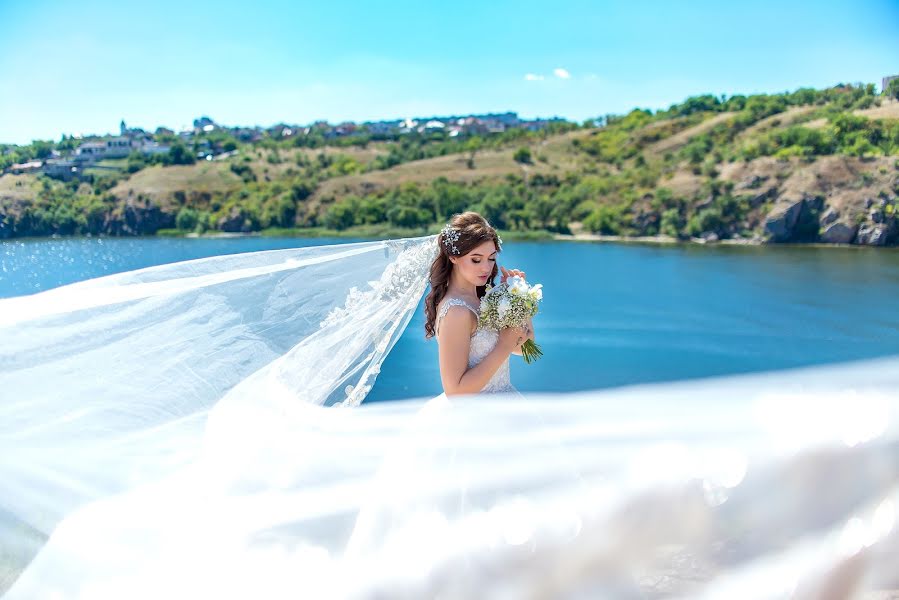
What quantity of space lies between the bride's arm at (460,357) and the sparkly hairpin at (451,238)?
0.68 feet

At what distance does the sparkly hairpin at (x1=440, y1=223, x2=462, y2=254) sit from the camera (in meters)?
2.33

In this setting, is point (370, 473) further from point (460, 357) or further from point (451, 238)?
point (451, 238)

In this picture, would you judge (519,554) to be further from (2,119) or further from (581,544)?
(2,119)

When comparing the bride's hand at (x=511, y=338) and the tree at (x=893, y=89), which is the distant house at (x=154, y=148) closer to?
the tree at (x=893, y=89)

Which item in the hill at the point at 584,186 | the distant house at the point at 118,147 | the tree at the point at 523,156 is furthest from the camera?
the tree at the point at 523,156

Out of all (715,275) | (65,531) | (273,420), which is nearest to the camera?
(65,531)

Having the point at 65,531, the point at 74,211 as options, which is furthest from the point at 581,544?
the point at 74,211

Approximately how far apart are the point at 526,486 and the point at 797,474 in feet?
1.61

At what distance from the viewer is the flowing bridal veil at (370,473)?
1.22 m

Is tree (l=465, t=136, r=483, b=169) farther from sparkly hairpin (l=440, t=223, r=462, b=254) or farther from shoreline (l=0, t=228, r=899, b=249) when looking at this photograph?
sparkly hairpin (l=440, t=223, r=462, b=254)

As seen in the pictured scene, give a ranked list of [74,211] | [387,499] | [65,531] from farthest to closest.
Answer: [74,211] < [65,531] < [387,499]

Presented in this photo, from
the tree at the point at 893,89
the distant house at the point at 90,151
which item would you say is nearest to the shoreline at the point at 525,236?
the distant house at the point at 90,151

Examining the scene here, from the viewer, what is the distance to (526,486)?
1452 mm

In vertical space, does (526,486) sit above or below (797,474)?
below
